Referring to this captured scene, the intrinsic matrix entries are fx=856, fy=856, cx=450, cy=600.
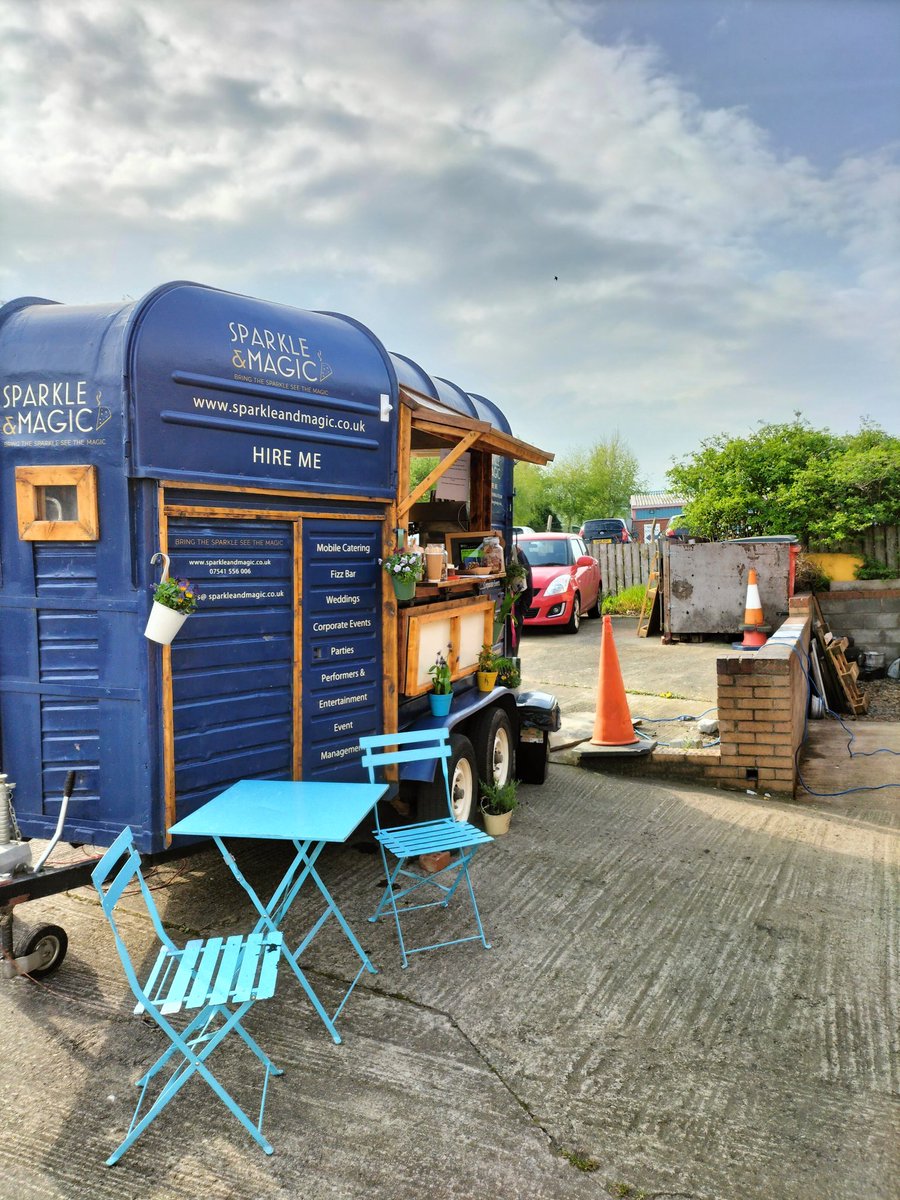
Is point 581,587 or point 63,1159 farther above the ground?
point 581,587

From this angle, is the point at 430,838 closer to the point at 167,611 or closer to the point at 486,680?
the point at 167,611

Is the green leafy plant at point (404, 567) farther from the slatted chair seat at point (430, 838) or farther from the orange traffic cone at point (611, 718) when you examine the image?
the orange traffic cone at point (611, 718)

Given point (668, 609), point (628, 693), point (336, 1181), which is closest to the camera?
point (336, 1181)

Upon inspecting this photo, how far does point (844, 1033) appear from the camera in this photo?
10.9 ft

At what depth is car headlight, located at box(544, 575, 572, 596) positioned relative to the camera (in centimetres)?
1444

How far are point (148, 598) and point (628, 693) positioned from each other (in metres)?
6.73

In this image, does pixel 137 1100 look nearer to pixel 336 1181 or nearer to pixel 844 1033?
pixel 336 1181

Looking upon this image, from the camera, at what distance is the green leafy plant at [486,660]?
638 cm

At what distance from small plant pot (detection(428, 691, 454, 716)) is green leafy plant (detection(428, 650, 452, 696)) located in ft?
0.05

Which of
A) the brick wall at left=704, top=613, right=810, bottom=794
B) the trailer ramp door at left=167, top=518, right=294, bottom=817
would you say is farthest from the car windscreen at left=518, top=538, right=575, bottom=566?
the trailer ramp door at left=167, top=518, right=294, bottom=817

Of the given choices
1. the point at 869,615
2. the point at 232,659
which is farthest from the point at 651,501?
the point at 232,659

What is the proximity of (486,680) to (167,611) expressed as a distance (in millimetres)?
3029

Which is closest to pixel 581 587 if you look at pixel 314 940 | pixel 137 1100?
pixel 314 940

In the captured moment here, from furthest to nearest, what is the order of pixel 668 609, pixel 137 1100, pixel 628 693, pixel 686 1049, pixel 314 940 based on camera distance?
pixel 668 609, pixel 628 693, pixel 314 940, pixel 686 1049, pixel 137 1100
